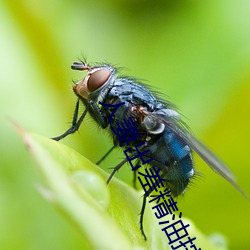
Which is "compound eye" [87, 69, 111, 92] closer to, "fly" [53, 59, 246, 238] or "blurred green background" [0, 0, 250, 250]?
"fly" [53, 59, 246, 238]

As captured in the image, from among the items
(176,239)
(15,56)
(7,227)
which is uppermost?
(176,239)

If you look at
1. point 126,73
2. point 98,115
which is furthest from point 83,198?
point 126,73

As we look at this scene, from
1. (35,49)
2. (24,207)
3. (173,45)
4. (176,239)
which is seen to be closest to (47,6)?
(35,49)

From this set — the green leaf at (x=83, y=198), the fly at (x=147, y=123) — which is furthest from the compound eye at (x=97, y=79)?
the green leaf at (x=83, y=198)

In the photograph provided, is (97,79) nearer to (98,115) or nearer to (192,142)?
(98,115)

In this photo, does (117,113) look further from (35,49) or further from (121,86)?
(35,49)

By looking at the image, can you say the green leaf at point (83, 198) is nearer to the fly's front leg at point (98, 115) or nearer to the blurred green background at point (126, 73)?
the fly's front leg at point (98, 115)
